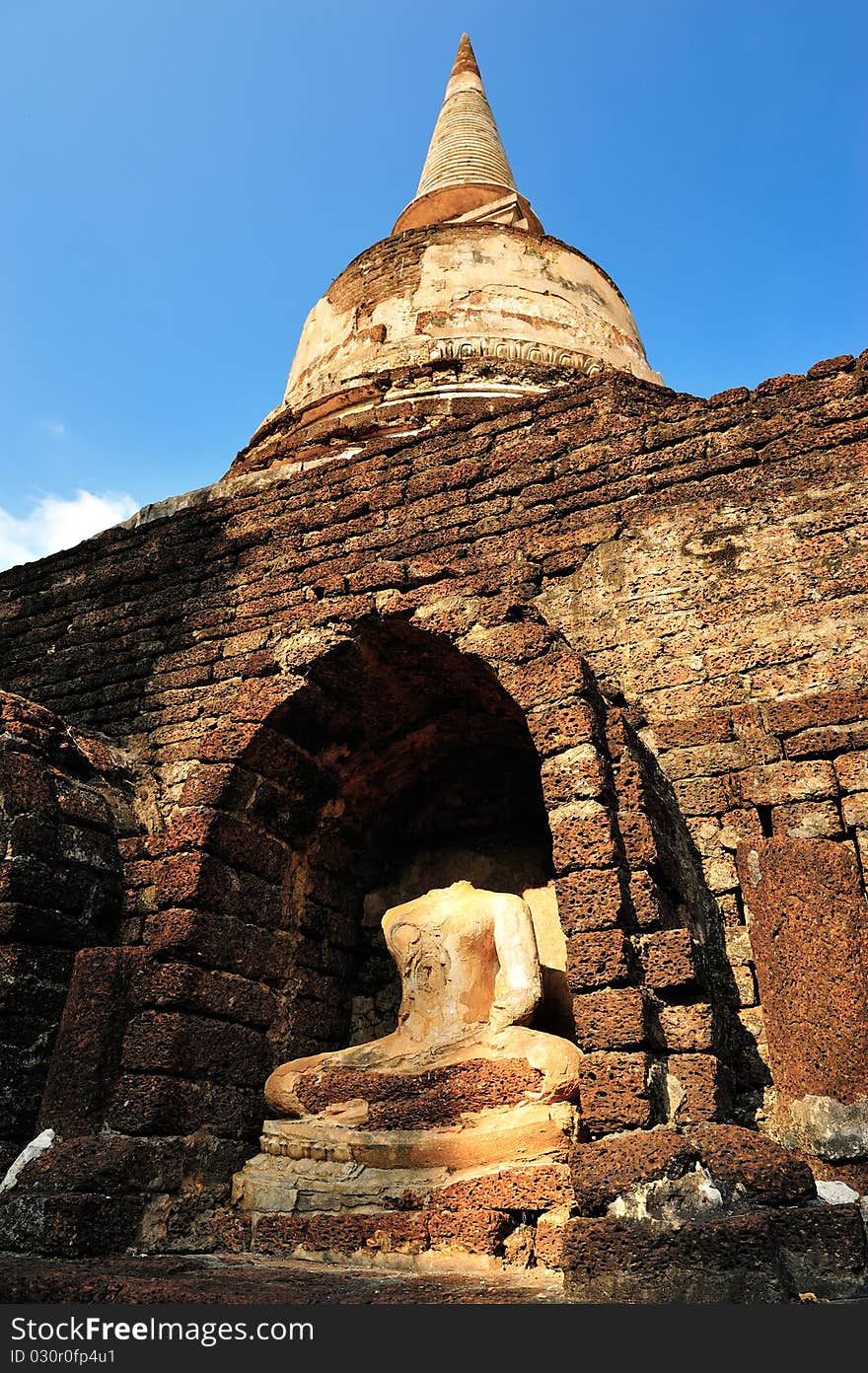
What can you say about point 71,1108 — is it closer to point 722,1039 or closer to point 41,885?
point 41,885

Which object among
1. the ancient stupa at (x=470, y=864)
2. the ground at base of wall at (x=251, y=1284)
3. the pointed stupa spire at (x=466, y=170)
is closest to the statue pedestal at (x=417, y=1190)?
the ancient stupa at (x=470, y=864)

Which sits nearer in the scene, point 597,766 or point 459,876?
point 597,766

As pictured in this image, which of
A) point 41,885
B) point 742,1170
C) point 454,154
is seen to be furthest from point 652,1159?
point 454,154

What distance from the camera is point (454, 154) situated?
13375 millimetres

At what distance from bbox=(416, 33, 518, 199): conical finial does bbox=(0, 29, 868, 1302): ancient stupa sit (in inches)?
308

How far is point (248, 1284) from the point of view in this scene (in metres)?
2.94

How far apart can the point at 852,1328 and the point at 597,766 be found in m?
1.96

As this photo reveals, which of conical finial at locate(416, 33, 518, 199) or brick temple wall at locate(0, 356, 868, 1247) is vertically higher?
→ conical finial at locate(416, 33, 518, 199)

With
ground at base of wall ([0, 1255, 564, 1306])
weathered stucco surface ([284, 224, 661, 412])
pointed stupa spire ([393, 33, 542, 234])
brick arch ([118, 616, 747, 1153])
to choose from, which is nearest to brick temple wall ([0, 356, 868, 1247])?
brick arch ([118, 616, 747, 1153])

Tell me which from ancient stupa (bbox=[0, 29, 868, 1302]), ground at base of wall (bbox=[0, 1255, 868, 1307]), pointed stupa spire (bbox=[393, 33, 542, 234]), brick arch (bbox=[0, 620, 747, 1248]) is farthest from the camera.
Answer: pointed stupa spire (bbox=[393, 33, 542, 234])

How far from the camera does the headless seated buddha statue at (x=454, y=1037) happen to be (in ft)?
12.3

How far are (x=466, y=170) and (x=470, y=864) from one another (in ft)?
34.5

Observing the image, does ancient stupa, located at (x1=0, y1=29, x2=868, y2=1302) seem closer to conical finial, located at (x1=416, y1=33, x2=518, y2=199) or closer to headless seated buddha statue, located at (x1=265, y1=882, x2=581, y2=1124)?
headless seated buddha statue, located at (x1=265, y1=882, x2=581, y2=1124)

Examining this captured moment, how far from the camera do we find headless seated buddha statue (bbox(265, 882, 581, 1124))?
3754 millimetres
